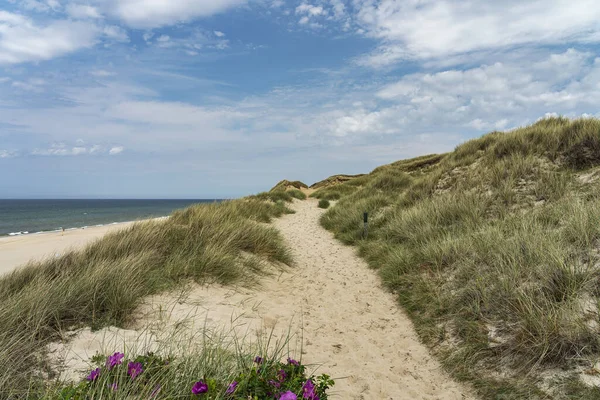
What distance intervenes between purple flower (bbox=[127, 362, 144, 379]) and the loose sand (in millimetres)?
330

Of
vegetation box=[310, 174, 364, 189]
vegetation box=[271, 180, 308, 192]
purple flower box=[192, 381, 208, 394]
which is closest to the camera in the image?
purple flower box=[192, 381, 208, 394]

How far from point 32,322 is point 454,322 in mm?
4874

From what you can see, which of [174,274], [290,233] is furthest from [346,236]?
[174,274]

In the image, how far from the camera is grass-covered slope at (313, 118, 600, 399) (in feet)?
9.98

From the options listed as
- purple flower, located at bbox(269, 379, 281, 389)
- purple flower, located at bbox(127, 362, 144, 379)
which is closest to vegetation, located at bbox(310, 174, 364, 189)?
purple flower, located at bbox(269, 379, 281, 389)

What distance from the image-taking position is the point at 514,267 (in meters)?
4.20

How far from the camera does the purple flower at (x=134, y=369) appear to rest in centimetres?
208

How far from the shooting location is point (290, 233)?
12422mm

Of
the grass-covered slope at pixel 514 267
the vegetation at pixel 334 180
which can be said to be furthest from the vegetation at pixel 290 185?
the grass-covered slope at pixel 514 267

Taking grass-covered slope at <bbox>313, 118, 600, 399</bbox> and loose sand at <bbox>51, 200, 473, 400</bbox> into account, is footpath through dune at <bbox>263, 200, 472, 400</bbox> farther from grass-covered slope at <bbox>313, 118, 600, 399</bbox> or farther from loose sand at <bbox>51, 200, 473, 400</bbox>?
grass-covered slope at <bbox>313, 118, 600, 399</bbox>

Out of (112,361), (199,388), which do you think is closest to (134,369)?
(112,361)

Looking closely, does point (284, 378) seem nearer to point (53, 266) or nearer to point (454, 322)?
point (454, 322)

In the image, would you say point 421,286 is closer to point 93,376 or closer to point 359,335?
point 359,335

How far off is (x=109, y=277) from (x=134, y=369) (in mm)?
2780
